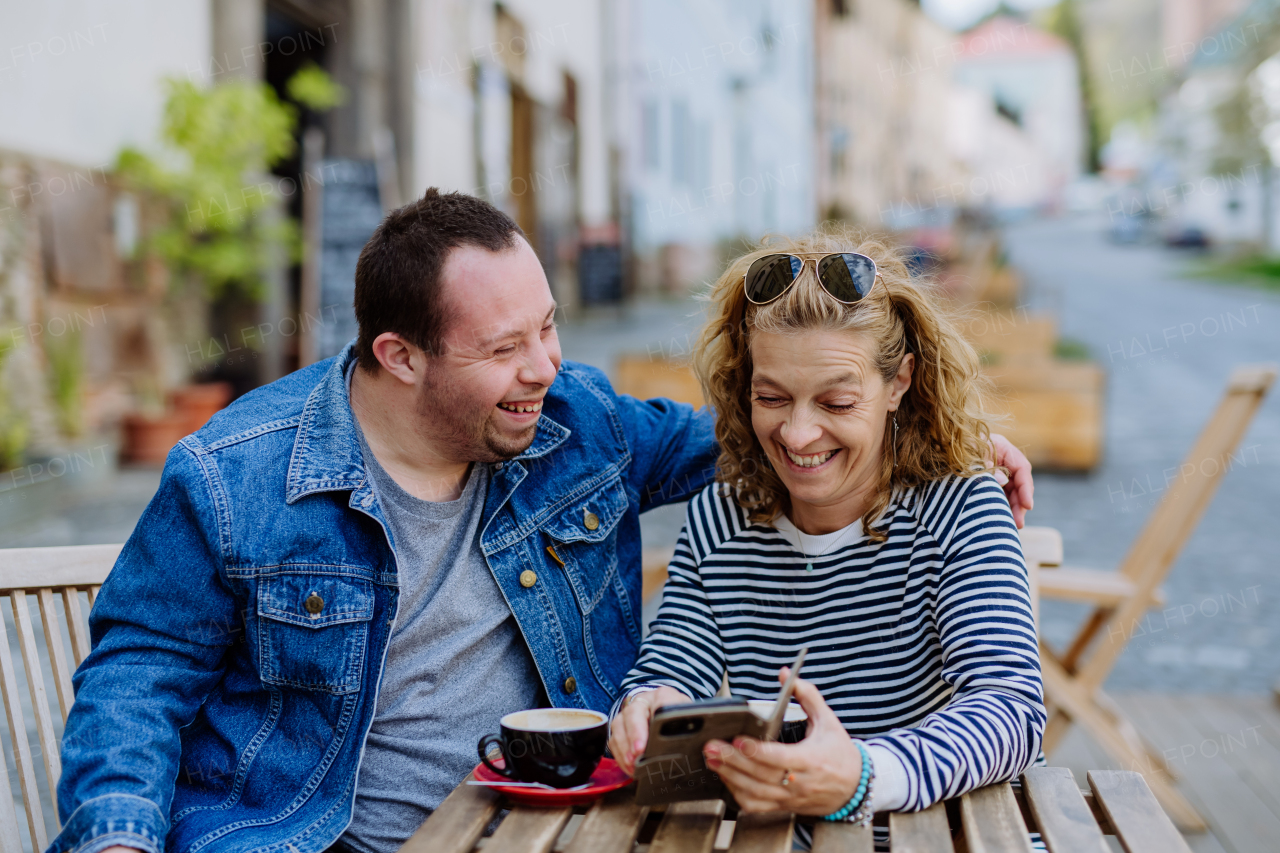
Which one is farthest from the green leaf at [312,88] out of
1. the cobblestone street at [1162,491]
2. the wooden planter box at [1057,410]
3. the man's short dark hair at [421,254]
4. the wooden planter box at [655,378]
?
the man's short dark hair at [421,254]

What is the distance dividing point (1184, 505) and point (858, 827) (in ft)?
7.45

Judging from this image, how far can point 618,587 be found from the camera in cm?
232

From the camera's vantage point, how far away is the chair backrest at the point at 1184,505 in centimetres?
332

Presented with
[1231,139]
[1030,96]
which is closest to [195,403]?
[1231,139]

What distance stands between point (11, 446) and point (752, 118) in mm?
23466

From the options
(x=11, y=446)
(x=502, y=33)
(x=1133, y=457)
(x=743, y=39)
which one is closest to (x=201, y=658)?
(x=11, y=446)

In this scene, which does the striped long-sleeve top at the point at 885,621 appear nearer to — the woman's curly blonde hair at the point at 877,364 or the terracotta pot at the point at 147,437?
the woman's curly blonde hair at the point at 877,364

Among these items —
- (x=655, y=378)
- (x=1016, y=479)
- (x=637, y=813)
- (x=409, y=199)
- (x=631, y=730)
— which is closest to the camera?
(x=637, y=813)

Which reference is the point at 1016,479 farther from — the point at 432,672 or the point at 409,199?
the point at 409,199

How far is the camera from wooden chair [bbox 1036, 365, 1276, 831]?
10.7 feet

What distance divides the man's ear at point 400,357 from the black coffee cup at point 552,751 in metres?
0.68

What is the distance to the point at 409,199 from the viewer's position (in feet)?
36.8

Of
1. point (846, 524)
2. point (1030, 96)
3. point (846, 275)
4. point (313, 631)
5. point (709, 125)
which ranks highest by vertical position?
point (1030, 96)

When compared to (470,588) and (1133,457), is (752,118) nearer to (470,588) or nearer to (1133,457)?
(1133,457)
